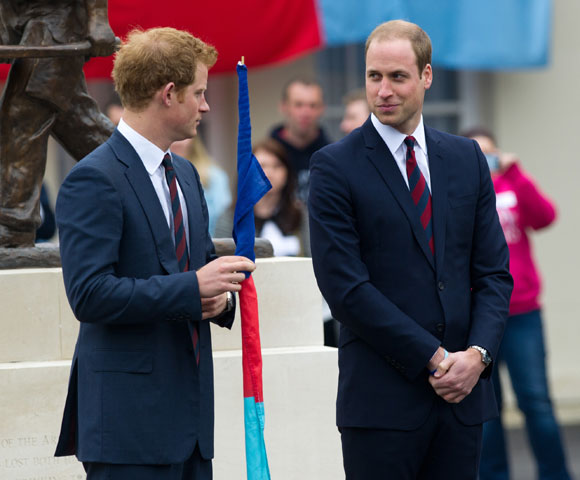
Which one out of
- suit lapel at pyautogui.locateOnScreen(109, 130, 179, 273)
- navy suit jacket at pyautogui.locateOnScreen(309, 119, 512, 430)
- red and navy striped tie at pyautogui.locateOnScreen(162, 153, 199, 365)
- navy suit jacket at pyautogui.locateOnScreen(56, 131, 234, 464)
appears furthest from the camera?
navy suit jacket at pyautogui.locateOnScreen(309, 119, 512, 430)

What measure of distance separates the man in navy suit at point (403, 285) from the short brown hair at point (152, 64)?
56 cm

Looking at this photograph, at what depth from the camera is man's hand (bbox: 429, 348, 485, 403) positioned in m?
3.40

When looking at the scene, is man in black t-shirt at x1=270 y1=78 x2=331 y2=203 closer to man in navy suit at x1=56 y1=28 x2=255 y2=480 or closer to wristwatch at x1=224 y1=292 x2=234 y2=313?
wristwatch at x1=224 y1=292 x2=234 y2=313

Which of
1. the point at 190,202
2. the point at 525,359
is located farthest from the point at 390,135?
the point at 525,359

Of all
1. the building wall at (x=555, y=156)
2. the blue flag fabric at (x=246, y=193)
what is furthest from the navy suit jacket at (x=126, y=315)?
the building wall at (x=555, y=156)

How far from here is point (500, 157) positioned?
6.59 metres

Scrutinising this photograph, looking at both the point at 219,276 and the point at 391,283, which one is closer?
the point at 219,276

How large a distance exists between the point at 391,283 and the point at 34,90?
2.07 m

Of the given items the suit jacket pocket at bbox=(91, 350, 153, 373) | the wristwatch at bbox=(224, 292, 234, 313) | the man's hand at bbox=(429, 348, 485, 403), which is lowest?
the man's hand at bbox=(429, 348, 485, 403)

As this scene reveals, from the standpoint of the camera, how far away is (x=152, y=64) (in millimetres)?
3232

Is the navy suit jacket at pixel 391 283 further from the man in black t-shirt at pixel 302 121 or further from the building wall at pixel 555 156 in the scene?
the building wall at pixel 555 156

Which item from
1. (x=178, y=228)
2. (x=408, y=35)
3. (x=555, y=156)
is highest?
(x=408, y=35)

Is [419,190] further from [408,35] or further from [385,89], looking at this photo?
[408,35]

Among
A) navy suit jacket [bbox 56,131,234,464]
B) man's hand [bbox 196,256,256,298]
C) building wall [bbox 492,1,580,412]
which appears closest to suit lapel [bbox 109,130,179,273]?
navy suit jacket [bbox 56,131,234,464]
